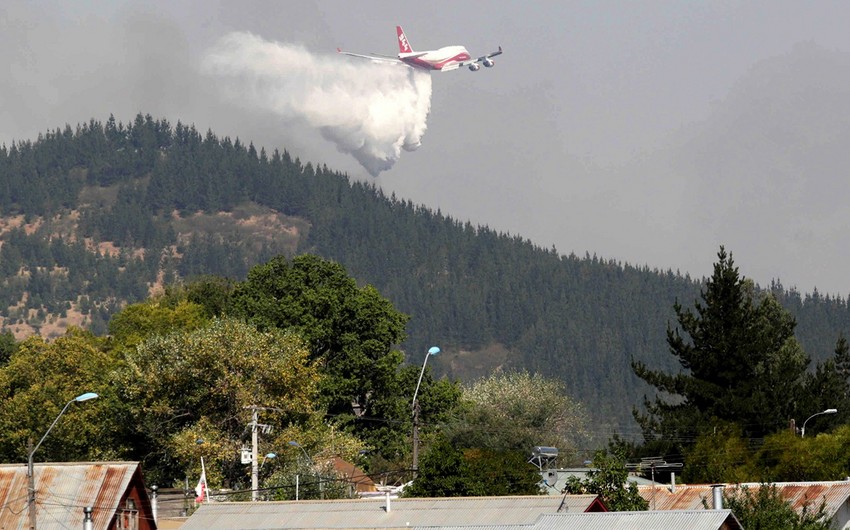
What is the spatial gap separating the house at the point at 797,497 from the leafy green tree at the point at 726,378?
31.0 metres

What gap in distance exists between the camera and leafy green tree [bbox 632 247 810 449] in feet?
373

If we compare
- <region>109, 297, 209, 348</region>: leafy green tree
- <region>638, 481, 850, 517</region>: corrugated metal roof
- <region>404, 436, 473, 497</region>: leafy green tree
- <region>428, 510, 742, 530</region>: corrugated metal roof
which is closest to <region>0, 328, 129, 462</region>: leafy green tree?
<region>109, 297, 209, 348</region>: leafy green tree

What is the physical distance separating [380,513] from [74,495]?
15.2 meters

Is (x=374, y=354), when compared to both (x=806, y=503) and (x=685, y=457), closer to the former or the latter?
(x=685, y=457)

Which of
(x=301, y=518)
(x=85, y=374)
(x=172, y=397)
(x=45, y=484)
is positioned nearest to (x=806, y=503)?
(x=301, y=518)

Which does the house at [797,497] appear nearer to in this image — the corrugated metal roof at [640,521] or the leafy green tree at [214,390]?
the corrugated metal roof at [640,521]

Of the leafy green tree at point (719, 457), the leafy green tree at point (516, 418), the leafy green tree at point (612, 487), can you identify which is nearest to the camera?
the leafy green tree at point (612, 487)

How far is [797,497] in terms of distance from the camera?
264ft

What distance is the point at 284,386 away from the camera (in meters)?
103

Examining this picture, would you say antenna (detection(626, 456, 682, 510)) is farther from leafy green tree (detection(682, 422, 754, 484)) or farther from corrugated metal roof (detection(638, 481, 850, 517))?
leafy green tree (detection(682, 422, 754, 484))

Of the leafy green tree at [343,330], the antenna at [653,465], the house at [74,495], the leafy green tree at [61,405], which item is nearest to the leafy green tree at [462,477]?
the antenna at [653,465]

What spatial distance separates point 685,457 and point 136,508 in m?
46.0

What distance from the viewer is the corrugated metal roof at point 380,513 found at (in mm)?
61406

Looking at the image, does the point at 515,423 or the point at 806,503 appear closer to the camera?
the point at 806,503
